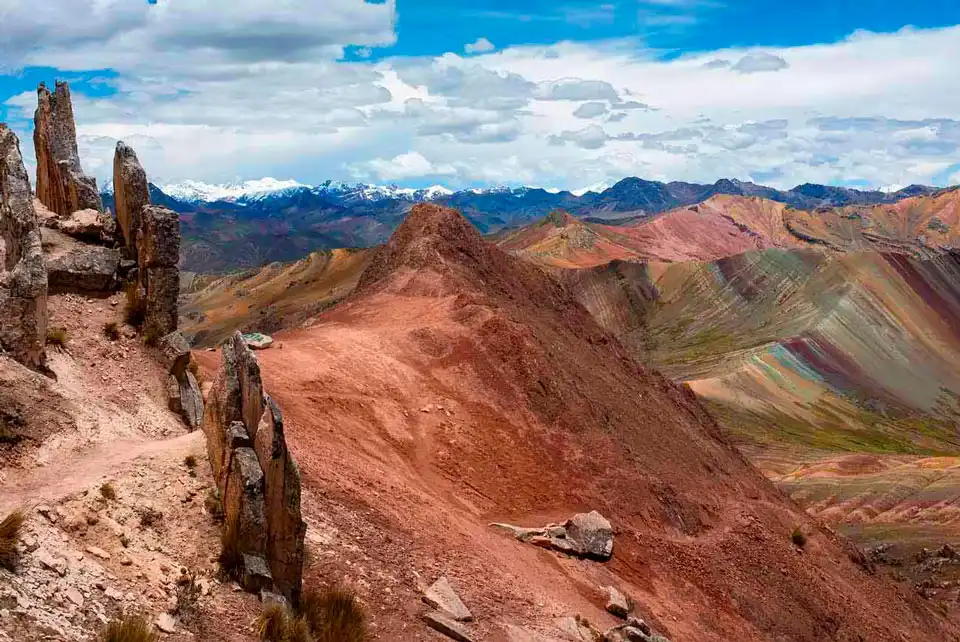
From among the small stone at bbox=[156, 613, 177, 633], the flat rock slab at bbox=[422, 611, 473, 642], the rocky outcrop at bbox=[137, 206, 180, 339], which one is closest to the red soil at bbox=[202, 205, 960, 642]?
the flat rock slab at bbox=[422, 611, 473, 642]

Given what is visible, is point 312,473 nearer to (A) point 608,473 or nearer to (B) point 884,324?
(A) point 608,473

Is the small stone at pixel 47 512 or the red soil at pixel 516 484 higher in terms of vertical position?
the small stone at pixel 47 512

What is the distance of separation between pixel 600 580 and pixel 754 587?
7.74m

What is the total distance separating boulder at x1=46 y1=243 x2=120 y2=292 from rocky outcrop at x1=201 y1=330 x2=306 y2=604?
7.84 metres

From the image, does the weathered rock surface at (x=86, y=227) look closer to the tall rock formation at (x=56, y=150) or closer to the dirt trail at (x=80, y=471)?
the tall rock formation at (x=56, y=150)

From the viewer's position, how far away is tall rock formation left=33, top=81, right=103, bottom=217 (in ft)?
70.9

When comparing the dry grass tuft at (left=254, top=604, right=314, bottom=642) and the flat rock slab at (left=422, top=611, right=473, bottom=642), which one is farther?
the flat rock slab at (left=422, top=611, right=473, bottom=642)

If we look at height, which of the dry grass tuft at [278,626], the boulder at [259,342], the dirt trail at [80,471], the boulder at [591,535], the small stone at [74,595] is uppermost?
the dirt trail at [80,471]

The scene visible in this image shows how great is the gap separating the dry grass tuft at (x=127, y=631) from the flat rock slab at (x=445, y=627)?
564 cm

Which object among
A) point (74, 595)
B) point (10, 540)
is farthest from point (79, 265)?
point (74, 595)

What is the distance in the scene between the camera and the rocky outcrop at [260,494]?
39.8ft

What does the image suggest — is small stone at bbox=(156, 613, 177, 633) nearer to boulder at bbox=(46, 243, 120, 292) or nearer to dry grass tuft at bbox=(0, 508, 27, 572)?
dry grass tuft at bbox=(0, 508, 27, 572)

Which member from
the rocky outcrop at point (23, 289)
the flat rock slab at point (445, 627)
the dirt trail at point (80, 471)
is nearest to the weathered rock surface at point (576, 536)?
the flat rock slab at point (445, 627)

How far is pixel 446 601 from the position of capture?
604 inches
